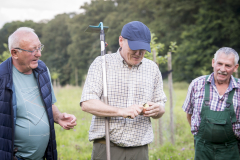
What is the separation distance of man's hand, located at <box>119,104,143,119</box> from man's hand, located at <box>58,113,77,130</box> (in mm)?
741

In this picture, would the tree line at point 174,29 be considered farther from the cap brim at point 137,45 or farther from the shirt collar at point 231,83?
the cap brim at point 137,45

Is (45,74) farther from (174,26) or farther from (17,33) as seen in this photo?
(174,26)

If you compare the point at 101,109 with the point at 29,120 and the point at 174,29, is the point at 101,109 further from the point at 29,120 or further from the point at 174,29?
the point at 174,29

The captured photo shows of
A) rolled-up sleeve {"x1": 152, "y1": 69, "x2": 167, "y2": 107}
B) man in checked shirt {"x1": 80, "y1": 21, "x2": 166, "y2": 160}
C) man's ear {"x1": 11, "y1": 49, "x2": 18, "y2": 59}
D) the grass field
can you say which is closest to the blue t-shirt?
man's ear {"x1": 11, "y1": 49, "x2": 18, "y2": 59}

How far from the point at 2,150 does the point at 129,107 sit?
1258 mm

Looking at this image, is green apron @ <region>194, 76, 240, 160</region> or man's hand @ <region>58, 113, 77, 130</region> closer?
man's hand @ <region>58, 113, 77, 130</region>

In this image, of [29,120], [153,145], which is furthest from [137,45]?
[153,145]

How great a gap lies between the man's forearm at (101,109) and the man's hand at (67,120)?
52cm

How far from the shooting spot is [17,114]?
2408 mm

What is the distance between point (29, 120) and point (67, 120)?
470mm

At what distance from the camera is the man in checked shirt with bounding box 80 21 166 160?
241cm

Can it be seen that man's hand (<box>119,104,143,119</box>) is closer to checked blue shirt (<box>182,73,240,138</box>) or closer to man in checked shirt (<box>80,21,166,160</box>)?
man in checked shirt (<box>80,21,166,160</box>)

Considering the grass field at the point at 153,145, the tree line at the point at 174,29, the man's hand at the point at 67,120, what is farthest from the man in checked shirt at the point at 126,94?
the tree line at the point at 174,29

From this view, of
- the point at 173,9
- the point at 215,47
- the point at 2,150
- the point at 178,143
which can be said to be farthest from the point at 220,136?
the point at 173,9
